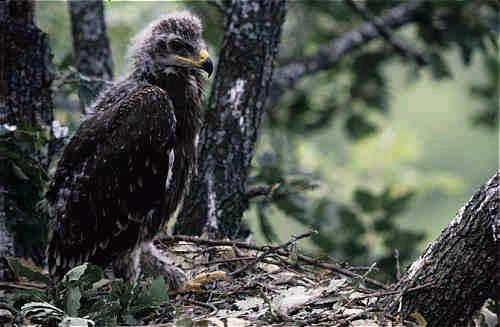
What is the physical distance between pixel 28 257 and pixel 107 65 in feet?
5.41

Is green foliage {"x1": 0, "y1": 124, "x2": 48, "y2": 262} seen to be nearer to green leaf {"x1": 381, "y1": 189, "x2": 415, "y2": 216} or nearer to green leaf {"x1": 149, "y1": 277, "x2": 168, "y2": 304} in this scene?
green leaf {"x1": 149, "y1": 277, "x2": 168, "y2": 304}

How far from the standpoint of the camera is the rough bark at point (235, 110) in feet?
19.4

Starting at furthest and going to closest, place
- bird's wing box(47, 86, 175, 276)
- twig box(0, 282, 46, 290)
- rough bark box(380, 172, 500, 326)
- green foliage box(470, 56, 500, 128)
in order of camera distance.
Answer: green foliage box(470, 56, 500, 128) → bird's wing box(47, 86, 175, 276) → twig box(0, 282, 46, 290) → rough bark box(380, 172, 500, 326)

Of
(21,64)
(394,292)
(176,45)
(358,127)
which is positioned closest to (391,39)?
(358,127)

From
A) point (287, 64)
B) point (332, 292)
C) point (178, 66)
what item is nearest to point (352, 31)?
point (287, 64)

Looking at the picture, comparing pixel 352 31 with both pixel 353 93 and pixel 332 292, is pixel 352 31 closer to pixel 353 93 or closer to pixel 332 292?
pixel 353 93

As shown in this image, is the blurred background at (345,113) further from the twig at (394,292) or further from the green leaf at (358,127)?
the twig at (394,292)

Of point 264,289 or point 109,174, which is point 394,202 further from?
point 109,174

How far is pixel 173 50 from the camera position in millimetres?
5863

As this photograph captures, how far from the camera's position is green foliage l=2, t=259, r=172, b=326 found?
4.50m

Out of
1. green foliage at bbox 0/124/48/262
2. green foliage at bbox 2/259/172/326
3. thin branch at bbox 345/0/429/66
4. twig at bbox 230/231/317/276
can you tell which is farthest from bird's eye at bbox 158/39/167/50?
thin branch at bbox 345/0/429/66

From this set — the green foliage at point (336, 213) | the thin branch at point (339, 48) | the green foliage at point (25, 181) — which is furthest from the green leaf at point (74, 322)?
the thin branch at point (339, 48)

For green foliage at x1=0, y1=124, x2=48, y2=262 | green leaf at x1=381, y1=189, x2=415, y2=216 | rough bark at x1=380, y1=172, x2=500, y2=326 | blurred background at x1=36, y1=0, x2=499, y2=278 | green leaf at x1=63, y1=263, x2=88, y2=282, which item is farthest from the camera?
green leaf at x1=381, y1=189, x2=415, y2=216

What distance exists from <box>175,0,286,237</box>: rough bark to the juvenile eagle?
0.16 meters
